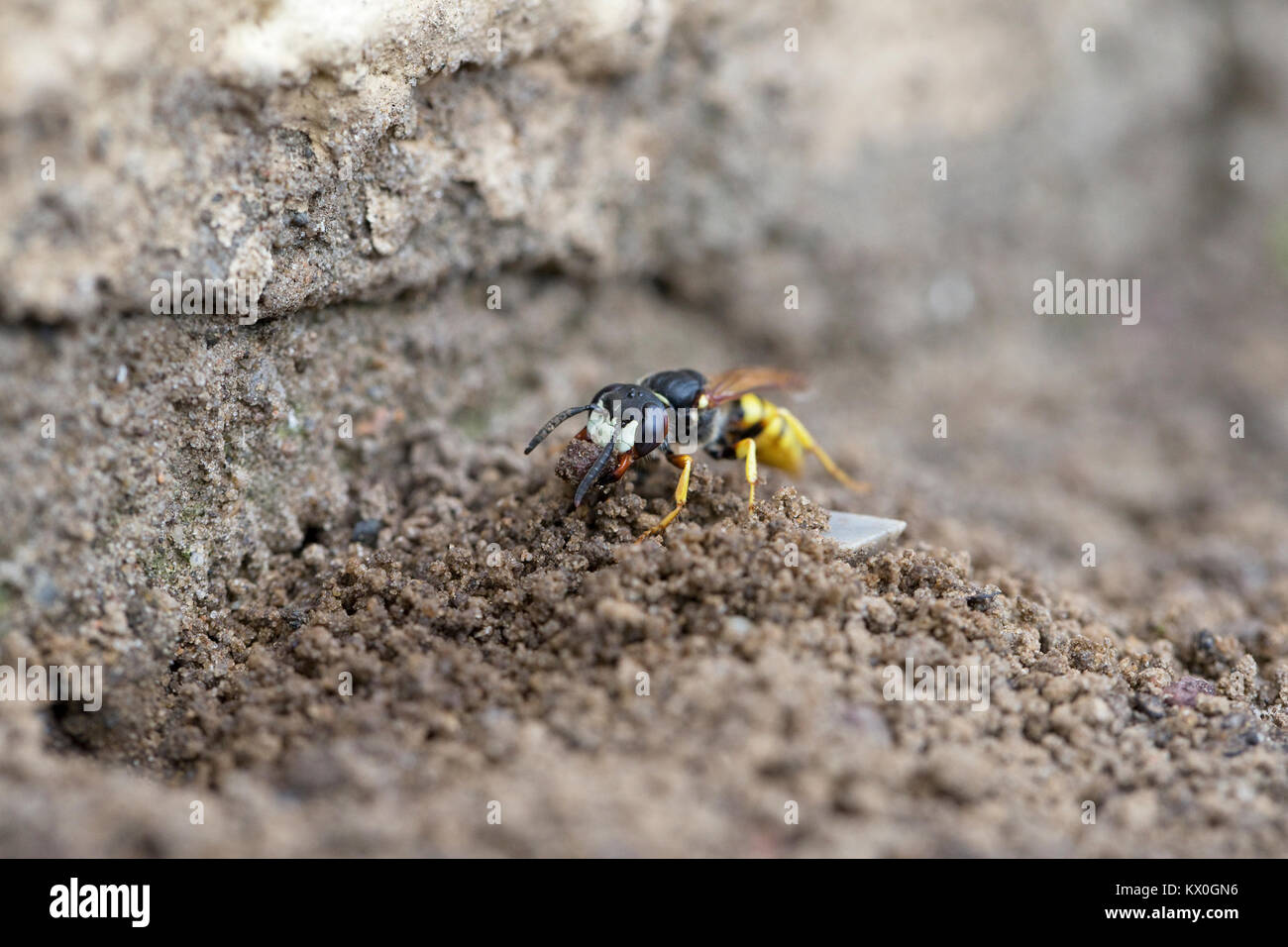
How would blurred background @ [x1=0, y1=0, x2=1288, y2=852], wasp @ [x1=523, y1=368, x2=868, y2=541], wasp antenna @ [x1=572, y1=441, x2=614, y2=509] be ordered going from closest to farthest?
blurred background @ [x1=0, y1=0, x2=1288, y2=852] → wasp antenna @ [x1=572, y1=441, x2=614, y2=509] → wasp @ [x1=523, y1=368, x2=868, y2=541]

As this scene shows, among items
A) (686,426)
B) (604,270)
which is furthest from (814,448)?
(604,270)

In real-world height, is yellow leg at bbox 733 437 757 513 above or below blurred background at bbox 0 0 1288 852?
below

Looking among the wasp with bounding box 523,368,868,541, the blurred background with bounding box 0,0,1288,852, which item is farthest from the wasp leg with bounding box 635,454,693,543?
the blurred background with bounding box 0,0,1288,852

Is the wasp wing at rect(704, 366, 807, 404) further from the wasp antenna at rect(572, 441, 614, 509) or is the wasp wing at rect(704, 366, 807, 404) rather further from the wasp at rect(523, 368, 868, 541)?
the wasp antenna at rect(572, 441, 614, 509)

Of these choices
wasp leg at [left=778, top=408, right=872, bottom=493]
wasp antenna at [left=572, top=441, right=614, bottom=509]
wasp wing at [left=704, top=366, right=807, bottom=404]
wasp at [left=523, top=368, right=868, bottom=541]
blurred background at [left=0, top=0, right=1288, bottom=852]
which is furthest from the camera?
wasp leg at [left=778, top=408, right=872, bottom=493]

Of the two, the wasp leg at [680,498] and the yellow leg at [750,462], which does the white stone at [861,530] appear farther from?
the wasp leg at [680,498]

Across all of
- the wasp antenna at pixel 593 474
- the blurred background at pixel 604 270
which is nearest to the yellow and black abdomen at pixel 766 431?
the blurred background at pixel 604 270

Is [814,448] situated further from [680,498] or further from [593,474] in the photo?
[593,474]
